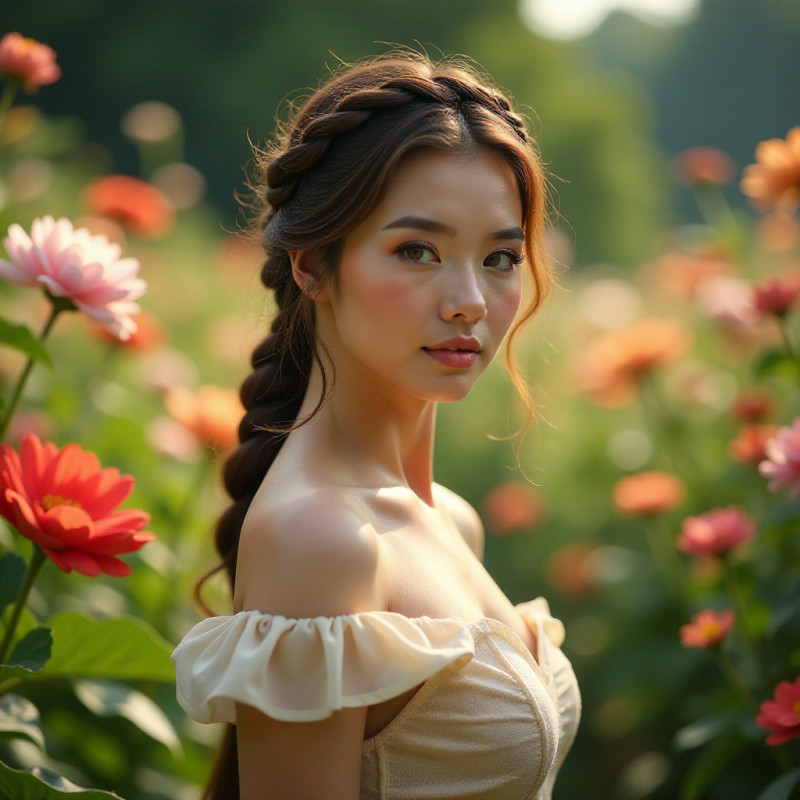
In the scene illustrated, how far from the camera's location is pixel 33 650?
114 cm

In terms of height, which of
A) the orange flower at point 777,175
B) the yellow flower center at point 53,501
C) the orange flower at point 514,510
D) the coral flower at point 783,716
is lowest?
the orange flower at point 514,510

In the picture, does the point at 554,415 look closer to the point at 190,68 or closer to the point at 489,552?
the point at 489,552

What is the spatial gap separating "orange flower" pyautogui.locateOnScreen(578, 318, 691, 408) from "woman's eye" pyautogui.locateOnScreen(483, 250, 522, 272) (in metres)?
1.54

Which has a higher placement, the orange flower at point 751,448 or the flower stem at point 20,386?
the flower stem at point 20,386

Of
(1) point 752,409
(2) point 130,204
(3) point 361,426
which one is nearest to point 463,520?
(3) point 361,426

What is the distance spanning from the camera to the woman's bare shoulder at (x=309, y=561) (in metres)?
1.03

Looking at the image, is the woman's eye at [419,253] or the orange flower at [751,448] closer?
the woman's eye at [419,253]

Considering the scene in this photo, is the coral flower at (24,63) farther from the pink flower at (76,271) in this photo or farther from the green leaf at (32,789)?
the green leaf at (32,789)

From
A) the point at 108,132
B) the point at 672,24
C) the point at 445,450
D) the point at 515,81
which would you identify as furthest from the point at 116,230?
the point at 672,24

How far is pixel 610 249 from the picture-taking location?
15.1m

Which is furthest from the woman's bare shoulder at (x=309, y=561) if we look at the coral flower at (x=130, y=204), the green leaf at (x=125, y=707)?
the coral flower at (x=130, y=204)

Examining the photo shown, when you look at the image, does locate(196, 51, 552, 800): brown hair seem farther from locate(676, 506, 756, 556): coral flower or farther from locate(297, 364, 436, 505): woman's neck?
locate(676, 506, 756, 556): coral flower

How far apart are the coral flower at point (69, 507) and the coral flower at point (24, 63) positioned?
793 millimetres

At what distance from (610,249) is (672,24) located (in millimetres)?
8415
